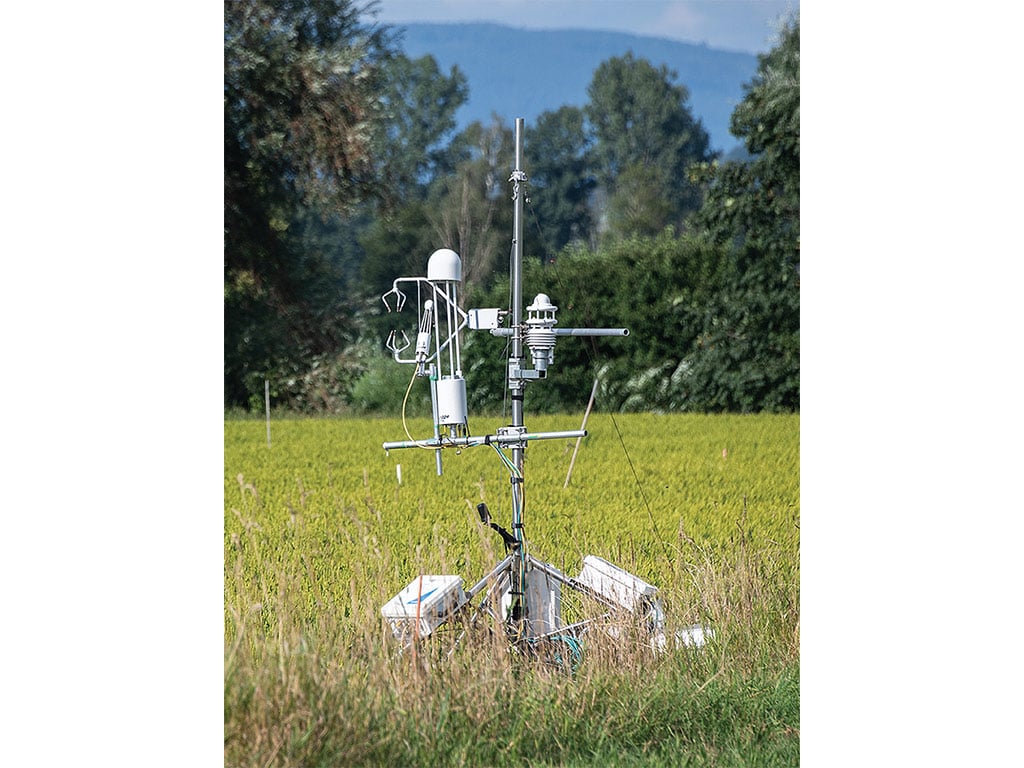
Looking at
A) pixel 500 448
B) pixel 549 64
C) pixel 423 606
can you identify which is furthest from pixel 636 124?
pixel 423 606

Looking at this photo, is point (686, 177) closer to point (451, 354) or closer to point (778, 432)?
point (778, 432)

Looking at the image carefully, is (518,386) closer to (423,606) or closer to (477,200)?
(423,606)

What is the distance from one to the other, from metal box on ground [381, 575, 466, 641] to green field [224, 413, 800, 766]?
0.06 meters

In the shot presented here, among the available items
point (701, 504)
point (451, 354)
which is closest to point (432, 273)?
point (451, 354)

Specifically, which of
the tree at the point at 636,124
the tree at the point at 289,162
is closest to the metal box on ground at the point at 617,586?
the tree at the point at 636,124

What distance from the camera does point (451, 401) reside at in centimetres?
268

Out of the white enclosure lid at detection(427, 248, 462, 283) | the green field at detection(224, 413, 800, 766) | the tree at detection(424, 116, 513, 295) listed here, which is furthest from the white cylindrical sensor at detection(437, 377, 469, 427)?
the tree at detection(424, 116, 513, 295)

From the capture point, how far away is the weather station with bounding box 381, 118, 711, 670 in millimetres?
2703

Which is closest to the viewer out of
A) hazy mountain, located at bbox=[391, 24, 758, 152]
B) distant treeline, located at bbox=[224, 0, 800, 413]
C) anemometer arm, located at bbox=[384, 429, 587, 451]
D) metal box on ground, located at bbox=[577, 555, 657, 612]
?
anemometer arm, located at bbox=[384, 429, 587, 451]

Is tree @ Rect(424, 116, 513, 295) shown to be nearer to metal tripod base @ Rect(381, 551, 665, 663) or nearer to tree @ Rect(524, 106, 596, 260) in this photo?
tree @ Rect(524, 106, 596, 260)

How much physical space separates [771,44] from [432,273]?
599cm

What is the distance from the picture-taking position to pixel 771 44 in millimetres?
7938

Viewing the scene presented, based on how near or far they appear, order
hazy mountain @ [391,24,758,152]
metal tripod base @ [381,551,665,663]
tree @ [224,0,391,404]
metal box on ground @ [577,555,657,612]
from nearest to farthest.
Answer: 1. metal tripod base @ [381,551,665,663]
2. metal box on ground @ [577,555,657,612]
3. hazy mountain @ [391,24,758,152]
4. tree @ [224,0,391,404]

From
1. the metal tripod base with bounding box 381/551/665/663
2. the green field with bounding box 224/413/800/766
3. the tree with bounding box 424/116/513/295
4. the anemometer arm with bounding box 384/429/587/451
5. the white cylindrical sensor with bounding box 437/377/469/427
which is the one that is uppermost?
the tree with bounding box 424/116/513/295
